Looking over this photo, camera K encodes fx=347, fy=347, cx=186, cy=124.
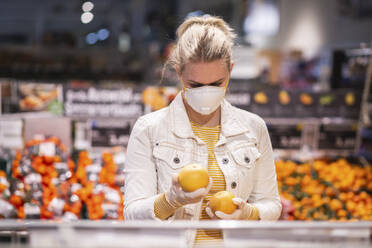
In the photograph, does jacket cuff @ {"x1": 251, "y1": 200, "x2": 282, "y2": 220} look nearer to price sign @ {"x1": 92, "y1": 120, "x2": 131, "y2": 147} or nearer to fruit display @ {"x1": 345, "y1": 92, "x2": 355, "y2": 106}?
price sign @ {"x1": 92, "y1": 120, "x2": 131, "y2": 147}

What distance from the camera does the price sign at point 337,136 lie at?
3896 millimetres

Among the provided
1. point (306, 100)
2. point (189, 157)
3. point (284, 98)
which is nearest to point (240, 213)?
point (189, 157)

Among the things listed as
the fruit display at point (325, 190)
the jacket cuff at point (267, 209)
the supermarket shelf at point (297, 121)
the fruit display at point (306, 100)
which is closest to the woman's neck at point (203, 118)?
the jacket cuff at point (267, 209)

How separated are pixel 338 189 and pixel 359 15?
12.8 feet

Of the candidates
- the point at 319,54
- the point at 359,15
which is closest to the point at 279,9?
the point at 319,54

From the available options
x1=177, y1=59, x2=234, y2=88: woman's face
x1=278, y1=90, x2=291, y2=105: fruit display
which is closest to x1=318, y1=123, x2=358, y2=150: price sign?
x1=278, y1=90, x2=291, y2=105: fruit display

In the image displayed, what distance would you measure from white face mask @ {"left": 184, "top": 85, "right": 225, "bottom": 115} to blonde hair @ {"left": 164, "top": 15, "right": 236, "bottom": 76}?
4.2 inches

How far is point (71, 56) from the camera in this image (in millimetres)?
9492

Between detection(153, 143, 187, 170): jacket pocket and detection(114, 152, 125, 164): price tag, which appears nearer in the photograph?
detection(153, 143, 187, 170): jacket pocket

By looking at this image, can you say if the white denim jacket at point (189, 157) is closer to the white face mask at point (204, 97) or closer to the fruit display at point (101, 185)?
the white face mask at point (204, 97)

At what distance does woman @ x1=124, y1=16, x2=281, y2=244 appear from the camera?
1319mm

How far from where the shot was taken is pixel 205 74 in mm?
1337

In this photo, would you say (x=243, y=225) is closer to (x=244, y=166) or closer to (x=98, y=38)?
(x=244, y=166)

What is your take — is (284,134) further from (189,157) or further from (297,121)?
(189,157)
